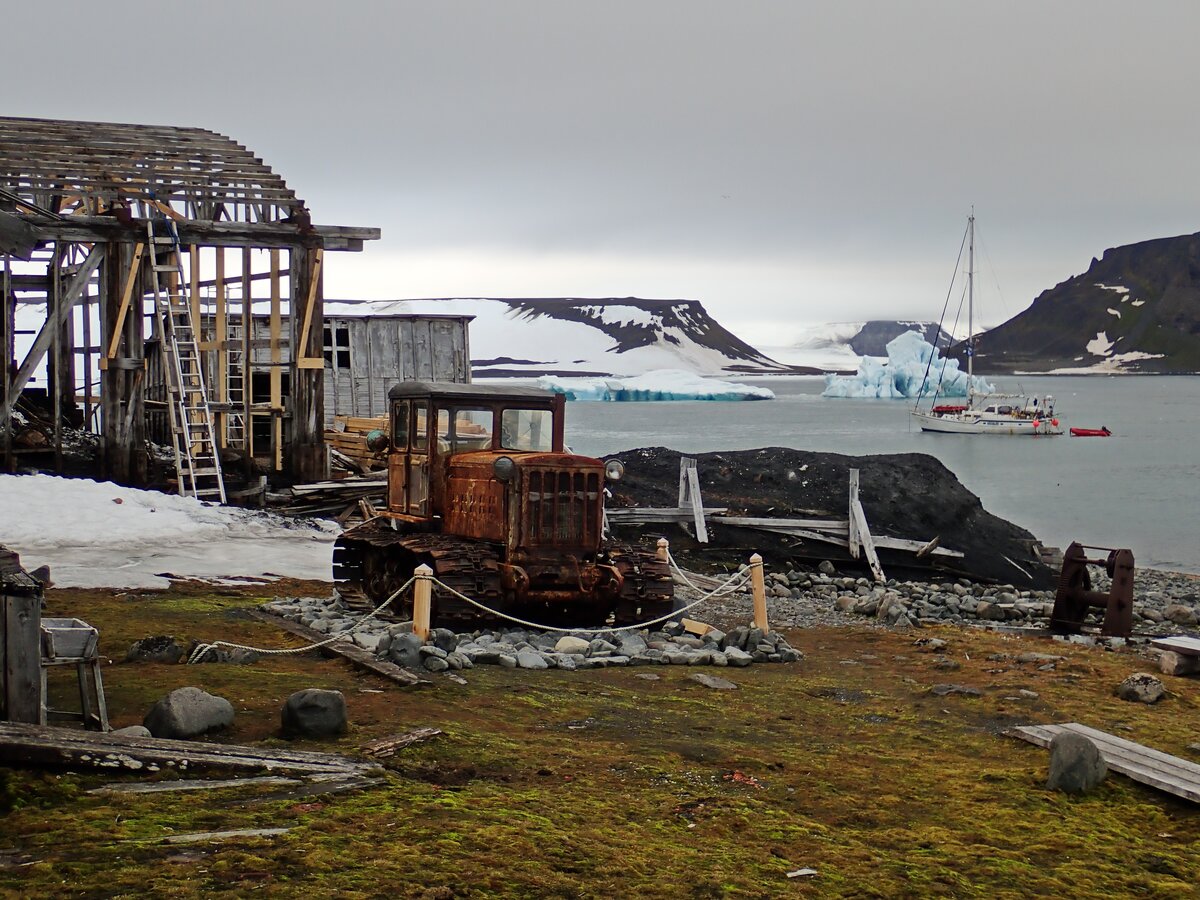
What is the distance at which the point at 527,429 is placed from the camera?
1314 centimetres

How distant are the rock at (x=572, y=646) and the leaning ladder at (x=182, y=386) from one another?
35.5 ft

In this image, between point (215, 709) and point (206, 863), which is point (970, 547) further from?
point (206, 863)

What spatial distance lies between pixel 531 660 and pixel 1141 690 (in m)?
4.99

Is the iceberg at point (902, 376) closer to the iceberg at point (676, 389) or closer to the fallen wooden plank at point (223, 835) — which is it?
the iceberg at point (676, 389)

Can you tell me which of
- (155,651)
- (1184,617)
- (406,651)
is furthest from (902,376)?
(155,651)

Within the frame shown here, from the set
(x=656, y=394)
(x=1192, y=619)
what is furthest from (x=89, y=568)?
Result: (x=656, y=394)

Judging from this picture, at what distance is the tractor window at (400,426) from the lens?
44.9ft

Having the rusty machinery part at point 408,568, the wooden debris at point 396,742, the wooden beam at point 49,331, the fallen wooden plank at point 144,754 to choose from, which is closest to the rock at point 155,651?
the rusty machinery part at point 408,568

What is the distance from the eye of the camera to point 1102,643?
50.3ft

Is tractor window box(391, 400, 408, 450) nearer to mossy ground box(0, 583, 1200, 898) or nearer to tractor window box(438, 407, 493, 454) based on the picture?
tractor window box(438, 407, 493, 454)

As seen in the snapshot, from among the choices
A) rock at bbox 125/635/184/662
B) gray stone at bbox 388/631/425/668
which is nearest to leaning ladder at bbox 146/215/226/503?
rock at bbox 125/635/184/662

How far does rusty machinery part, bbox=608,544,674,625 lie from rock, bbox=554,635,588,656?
1.08 m

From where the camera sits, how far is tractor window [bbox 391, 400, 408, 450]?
13672mm

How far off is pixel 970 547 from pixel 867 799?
734 inches
